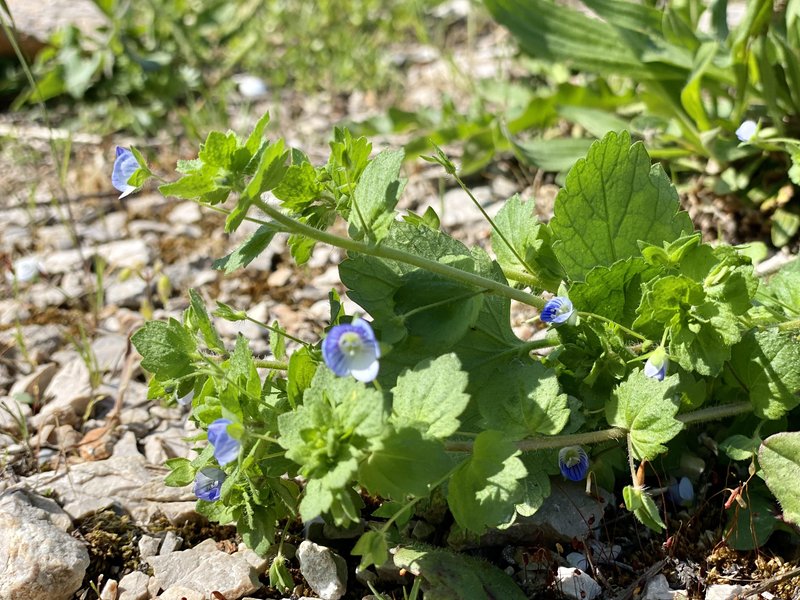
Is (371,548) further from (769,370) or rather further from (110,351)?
(110,351)

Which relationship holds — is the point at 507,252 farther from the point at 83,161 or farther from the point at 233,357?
the point at 83,161

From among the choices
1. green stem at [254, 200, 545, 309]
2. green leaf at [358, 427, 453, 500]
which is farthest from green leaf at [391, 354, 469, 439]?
green stem at [254, 200, 545, 309]

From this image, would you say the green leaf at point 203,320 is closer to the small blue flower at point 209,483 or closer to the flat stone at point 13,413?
the small blue flower at point 209,483

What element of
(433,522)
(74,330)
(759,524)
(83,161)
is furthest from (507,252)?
(83,161)

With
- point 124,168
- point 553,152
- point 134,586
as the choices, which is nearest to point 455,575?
point 134,586

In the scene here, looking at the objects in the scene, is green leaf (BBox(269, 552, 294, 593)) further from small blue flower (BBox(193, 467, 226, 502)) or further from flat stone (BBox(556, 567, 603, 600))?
flat stone (BBox(556, 567, 603, 600))
